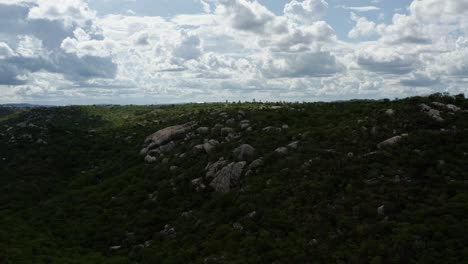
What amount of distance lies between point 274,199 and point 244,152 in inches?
373

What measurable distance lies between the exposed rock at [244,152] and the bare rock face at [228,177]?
1231mm

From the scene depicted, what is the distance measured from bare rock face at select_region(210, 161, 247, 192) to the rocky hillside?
134 mm

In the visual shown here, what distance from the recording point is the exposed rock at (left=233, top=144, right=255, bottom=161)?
3425 cm

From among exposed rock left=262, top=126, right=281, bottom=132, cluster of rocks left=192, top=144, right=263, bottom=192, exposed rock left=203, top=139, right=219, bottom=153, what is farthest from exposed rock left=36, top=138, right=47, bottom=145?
exposed rock left=262, top=126, right=281, bottom=132

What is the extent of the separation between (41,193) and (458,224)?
161 ft

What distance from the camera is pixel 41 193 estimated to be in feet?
158

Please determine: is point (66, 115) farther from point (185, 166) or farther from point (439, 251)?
point (439, 251)

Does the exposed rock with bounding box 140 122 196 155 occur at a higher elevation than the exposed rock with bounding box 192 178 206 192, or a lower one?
higher

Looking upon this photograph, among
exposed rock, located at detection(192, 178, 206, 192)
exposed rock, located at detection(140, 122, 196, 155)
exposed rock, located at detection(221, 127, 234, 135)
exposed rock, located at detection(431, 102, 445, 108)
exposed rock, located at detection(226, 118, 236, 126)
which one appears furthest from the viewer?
exposed rock, located at detection(140, 122, 196, 155)

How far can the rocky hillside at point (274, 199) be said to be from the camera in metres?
19.5

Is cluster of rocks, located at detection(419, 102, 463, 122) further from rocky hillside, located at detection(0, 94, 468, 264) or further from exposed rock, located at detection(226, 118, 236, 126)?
exposed rock, located at detection(226, 118, 236, 126)

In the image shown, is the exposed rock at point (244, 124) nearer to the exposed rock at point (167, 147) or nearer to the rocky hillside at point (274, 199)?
the rocky hillside at point (274, 199)

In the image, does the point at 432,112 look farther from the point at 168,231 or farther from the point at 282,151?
the point at 168,231

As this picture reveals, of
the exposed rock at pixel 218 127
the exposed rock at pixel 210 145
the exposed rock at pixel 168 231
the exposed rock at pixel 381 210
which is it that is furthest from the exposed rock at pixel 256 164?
the exposed rock at pixel 218 127
